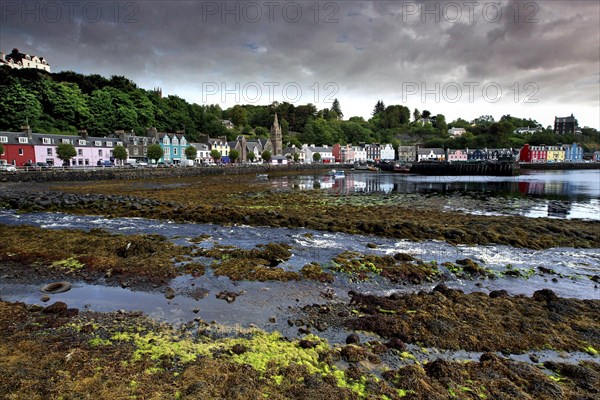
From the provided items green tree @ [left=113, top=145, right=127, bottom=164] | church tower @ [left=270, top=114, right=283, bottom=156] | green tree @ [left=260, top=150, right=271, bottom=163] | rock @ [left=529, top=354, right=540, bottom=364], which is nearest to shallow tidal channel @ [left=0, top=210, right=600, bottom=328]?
rock @ [left=529, top=354, right=540, bottom=364]

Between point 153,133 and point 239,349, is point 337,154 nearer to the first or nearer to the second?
point 153,133

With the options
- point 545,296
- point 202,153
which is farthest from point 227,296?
point 202,153

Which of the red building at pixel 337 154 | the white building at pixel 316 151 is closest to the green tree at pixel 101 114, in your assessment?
the white building at pixel 316 151

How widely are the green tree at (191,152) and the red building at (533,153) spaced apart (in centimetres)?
12821

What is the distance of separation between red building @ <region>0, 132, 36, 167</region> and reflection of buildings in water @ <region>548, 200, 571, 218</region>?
74707mm

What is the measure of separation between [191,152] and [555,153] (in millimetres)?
151353

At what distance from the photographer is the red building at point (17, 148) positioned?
5578 cm

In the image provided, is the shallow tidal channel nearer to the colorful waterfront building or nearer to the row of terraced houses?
the colorful waterfront building

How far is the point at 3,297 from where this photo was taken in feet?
29.7

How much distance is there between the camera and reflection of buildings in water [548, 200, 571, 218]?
2460 cm

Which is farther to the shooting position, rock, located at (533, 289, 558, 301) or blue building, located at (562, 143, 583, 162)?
blue building, located at (562, 143, 583, 162)

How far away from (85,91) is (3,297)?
107m

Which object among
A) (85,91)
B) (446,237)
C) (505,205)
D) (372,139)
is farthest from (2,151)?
(372,139)

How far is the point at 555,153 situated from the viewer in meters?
145
